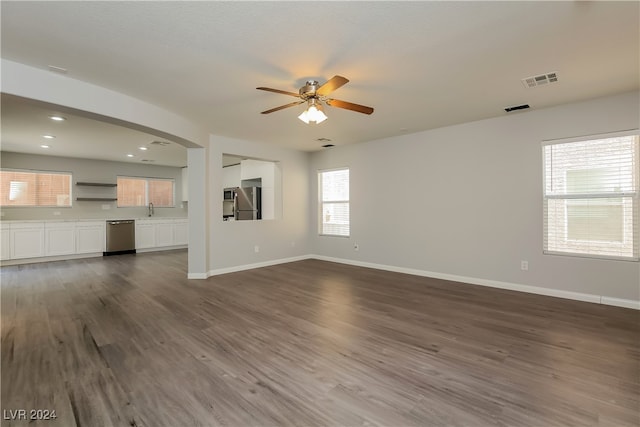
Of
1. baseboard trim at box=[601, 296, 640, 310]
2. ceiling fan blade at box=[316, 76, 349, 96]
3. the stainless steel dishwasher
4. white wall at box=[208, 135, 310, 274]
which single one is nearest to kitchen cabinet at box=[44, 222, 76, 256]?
the stainless steel dishwasher

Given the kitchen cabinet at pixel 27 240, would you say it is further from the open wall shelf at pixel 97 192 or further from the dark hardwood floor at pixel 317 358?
the dark hardwood floor at pixel 317 358

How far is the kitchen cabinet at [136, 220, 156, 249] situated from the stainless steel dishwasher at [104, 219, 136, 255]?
11cm

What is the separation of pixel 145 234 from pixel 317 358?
7.62 meters

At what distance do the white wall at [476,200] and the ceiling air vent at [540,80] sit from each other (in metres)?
1.06

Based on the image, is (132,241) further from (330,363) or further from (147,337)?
(330,363)

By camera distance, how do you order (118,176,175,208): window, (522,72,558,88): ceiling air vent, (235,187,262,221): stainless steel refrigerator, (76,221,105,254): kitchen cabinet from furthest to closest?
(118,176,175,208): window → (76,221,105,254): kitchen cabinet → (235,187,262,221): stainless steel refrigerator → (522,72,558,88): ceiling air vent

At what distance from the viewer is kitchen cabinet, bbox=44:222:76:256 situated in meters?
6.62

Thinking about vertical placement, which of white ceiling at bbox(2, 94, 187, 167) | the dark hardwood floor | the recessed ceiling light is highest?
white ceiling at bbox(2, 94, 187, 167)

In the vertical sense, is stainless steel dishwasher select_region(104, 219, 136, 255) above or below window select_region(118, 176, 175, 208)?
below

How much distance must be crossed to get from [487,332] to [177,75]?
4.00 metres

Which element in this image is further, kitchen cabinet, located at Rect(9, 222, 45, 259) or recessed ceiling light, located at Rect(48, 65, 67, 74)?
kitchen cabinet, located at Rect(9, 222, 45, 259)

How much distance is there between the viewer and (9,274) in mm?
5387

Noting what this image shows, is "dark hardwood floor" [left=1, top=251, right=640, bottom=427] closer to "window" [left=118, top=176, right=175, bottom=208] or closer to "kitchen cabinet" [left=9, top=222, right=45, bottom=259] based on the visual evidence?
"kitchen cabinet" [left=9, top=222, right=45, bottom=259]

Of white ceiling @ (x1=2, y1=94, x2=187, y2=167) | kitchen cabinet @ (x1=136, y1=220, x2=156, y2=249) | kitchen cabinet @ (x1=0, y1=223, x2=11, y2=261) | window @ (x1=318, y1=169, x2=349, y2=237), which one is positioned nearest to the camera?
white ceiling @ (x1=2, y1=94, x2=187, y2=167)
